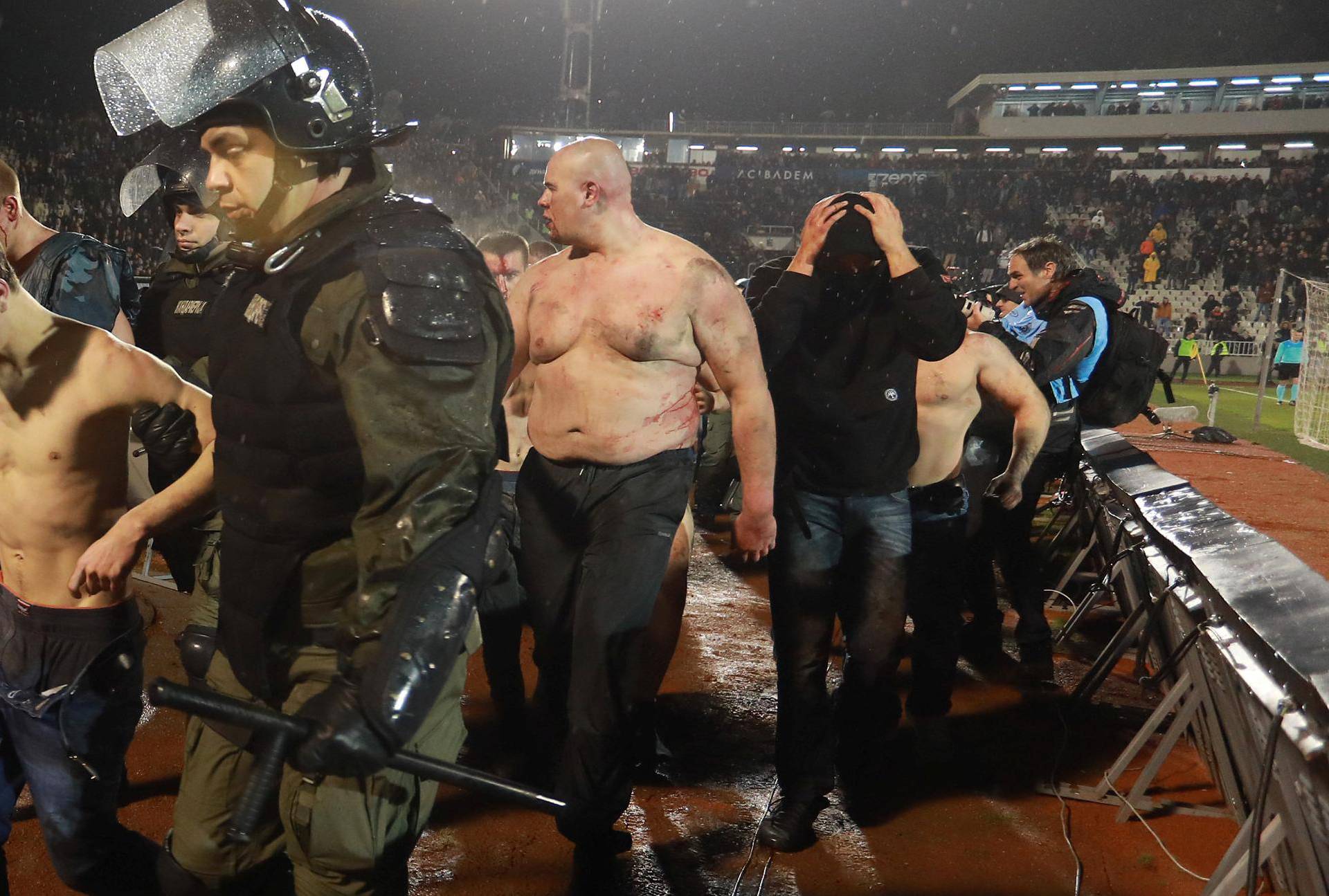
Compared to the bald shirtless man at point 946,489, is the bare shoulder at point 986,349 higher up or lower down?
higher up

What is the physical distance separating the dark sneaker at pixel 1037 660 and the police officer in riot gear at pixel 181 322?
4138mm

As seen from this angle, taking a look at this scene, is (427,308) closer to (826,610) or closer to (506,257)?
(826,610)

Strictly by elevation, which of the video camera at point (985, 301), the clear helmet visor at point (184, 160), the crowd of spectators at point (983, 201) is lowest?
the video camera at point (985, 301)

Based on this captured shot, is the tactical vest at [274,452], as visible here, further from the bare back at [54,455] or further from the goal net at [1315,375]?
the goal net at [1315,375]

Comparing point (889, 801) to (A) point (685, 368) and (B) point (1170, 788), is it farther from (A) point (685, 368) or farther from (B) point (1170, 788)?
(A) point (685, 368)

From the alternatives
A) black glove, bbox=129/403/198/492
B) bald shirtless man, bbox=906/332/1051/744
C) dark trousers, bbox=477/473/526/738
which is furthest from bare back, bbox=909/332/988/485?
black glove, bbox=129/403/198/492

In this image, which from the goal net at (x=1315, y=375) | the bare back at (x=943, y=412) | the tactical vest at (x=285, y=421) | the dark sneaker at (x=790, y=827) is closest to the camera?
the tactical vest at (x=285, y=421)

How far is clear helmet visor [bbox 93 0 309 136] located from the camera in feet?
6.11

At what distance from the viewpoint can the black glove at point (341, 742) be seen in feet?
5.03

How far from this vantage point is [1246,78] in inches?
1982

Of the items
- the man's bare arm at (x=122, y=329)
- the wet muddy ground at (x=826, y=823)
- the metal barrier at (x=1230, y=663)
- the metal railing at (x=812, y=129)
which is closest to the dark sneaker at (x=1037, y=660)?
the metal barrier at (x=1230, y=663)

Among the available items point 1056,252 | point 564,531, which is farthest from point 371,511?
point 1056,252

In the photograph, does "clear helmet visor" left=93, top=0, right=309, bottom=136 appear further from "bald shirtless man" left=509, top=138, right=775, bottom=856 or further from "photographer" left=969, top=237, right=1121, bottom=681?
"photographer" left=969, top=237, right=1121, bottom=681

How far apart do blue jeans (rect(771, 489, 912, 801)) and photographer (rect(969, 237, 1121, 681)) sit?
211cm
